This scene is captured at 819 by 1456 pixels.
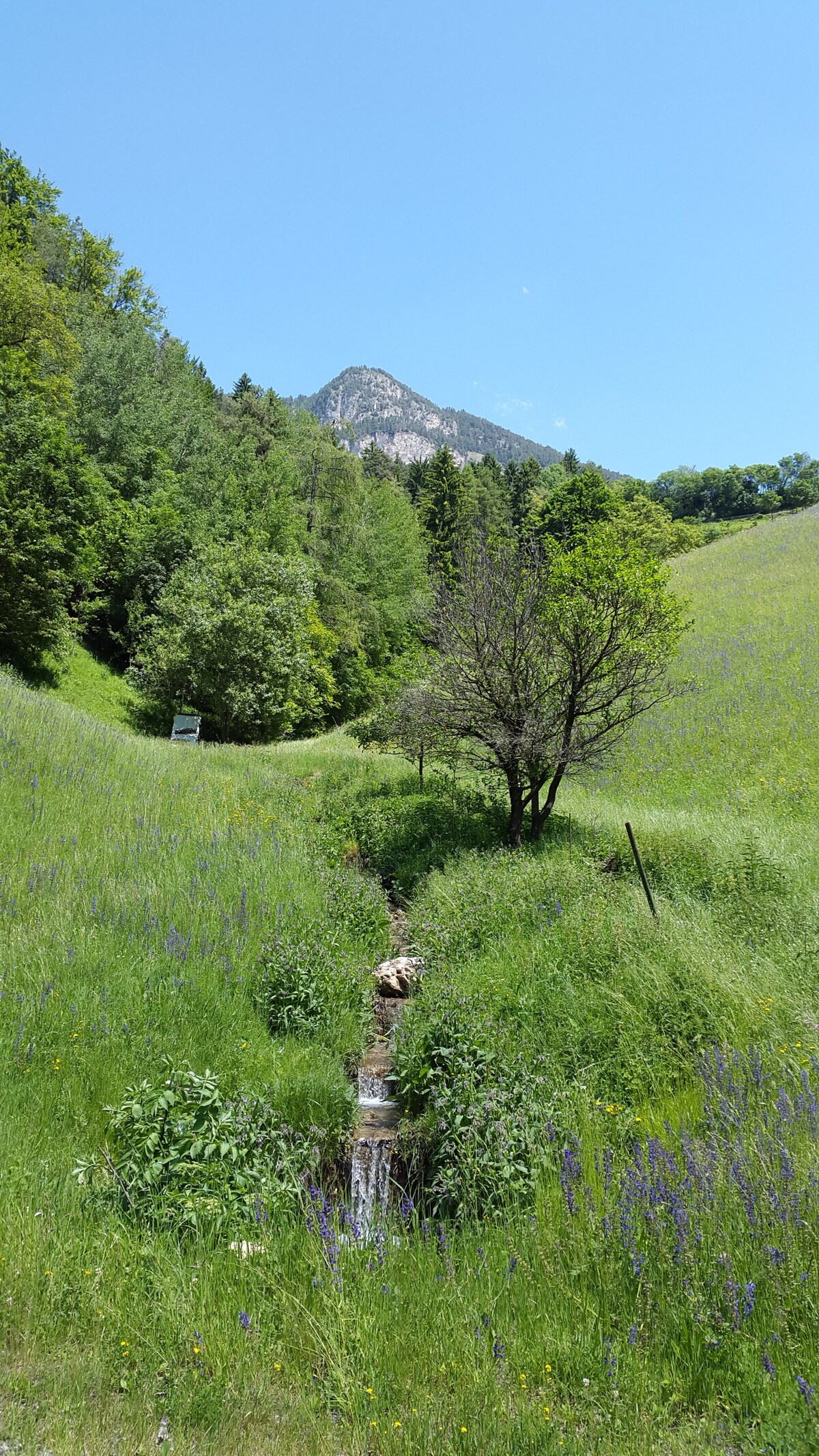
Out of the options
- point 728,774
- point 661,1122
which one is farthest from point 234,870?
point 728,774

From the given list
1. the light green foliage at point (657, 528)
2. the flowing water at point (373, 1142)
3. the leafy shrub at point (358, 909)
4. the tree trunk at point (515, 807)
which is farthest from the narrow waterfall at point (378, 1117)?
the light green foliage at point (657, 528)

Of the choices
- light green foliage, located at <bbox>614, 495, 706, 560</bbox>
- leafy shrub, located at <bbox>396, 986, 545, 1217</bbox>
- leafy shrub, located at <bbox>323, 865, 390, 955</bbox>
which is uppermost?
light green foliage, located at <bbox>614, 495, 706, 560</bbox>

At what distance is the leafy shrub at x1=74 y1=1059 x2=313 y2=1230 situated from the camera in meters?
3.88

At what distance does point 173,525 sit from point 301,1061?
28.2 meters

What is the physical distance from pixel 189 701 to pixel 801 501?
3490 inches

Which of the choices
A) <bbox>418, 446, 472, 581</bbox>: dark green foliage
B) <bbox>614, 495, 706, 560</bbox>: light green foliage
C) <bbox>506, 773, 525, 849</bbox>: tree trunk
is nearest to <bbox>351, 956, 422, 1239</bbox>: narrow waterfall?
<bbox>506, 773, 525, 849</bbox>: tree trunk

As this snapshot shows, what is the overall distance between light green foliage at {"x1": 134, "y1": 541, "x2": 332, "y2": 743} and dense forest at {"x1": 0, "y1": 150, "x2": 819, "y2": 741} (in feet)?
0.26

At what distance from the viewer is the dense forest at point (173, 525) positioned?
868 inches

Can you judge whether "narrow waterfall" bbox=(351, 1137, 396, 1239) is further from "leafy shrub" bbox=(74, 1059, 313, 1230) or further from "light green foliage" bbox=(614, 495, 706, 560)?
"light green foliage" bbox=(614, 495, 706, 560)

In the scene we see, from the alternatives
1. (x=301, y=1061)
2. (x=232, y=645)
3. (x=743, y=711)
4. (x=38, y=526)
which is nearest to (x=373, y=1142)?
(x=301, y=1061)

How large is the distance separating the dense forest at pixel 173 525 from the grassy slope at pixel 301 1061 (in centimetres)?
564

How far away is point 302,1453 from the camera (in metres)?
2.57

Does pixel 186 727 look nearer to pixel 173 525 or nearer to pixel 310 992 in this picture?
pixel 173 525

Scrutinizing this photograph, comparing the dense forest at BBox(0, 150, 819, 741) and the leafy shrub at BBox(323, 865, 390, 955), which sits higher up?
Answer: the dense forest at BBox(0, 150, 819, 741)
